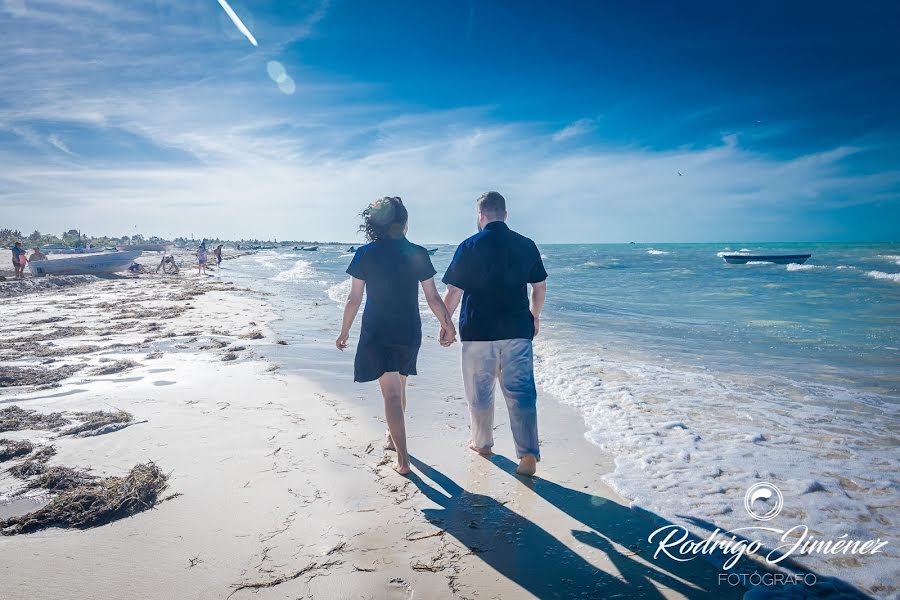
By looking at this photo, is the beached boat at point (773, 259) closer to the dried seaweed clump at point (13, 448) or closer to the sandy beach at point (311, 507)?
the sandy beach at point (311, 507)

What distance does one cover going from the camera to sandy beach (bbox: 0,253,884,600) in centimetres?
219

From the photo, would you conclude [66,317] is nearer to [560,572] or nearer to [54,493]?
[54,493]

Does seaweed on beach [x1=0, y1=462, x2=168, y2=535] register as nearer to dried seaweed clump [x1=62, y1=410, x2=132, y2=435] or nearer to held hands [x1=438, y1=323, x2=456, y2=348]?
dried seaweed clump [x1=62, y1=410, x2=132, y2=435]

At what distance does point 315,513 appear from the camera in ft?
9.06

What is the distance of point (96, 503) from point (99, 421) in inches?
64.6

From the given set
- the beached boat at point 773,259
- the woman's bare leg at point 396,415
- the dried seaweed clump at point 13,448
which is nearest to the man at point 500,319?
the woman's bare leg at point 396,415

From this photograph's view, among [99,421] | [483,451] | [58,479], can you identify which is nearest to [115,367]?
[99,421]

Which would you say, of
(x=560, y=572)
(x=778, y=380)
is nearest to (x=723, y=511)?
(x=560, y=572)

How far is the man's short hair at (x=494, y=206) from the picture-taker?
361cm

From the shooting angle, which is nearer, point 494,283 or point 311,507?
point 311,507

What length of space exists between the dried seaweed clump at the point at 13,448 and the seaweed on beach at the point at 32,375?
202 cm

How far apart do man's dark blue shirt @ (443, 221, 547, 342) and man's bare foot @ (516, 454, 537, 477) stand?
0.94 metres

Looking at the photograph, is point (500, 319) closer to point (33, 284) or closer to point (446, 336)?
point (446, 336)

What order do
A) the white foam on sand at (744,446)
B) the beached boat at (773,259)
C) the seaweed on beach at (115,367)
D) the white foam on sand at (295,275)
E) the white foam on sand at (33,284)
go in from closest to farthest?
1. the white foam on sand at (744,446)
2. the seaweed on beach at (115,367)
3. the white foam on sand at (33,284)
4. the white foam on sand at (295,275)
5. the beached boat at (773,259)
